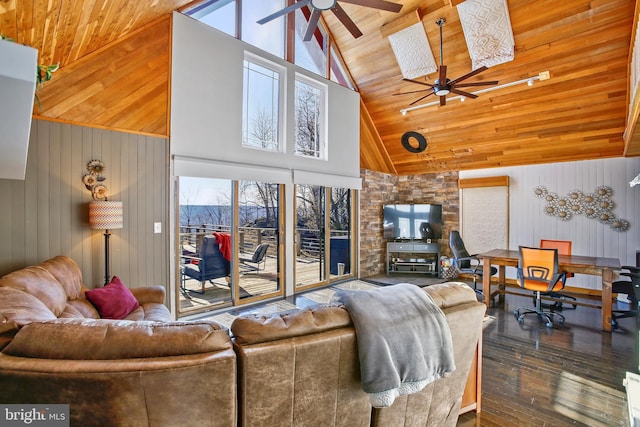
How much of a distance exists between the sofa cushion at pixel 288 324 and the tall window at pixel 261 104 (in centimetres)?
368

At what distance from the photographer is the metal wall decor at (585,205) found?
5145mm

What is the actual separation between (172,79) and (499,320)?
511cm

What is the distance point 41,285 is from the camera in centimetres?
221

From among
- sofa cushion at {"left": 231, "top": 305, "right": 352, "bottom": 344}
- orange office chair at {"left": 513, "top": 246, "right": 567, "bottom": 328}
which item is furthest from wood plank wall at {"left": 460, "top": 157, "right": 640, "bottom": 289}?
sofa cushion at {"left": 231, "top": 305, "right": 352, "bottom": 344}

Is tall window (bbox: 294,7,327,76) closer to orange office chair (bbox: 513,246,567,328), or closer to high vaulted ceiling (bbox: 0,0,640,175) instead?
high vaulted ceiling (bbox: 0,0,640,175)

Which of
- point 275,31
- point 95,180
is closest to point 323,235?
point 275,31

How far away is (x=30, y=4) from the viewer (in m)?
2.10

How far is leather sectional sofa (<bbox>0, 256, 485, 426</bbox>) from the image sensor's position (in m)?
1.08

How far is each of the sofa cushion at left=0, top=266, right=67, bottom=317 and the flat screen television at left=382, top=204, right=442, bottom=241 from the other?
5.72m

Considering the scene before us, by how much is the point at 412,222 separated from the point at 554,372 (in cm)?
425

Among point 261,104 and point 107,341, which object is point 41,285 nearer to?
point 107,341

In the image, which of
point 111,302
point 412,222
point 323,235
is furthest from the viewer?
point 412,222

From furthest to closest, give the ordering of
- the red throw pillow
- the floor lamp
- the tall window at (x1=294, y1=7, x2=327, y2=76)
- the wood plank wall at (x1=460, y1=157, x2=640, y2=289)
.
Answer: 1. the tall window at (x1=294, y1=7, x2=327, y2=76)
2. the wood plank wall at (x1=460, y1=157, x2=640, y2=289)
3. the floor lamp
4. the red throw pillow

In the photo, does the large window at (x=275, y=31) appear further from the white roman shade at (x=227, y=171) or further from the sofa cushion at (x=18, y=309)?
the sofa cushion at (x=18, y=309)
